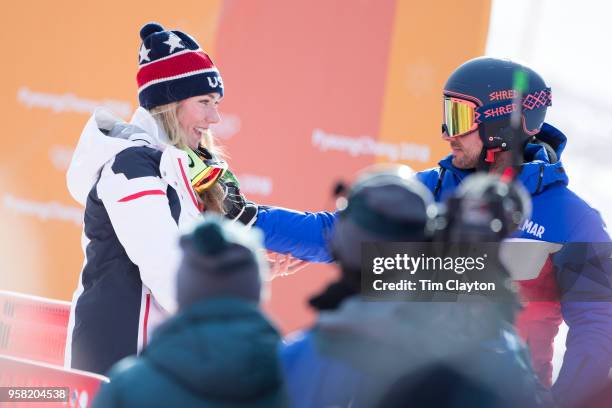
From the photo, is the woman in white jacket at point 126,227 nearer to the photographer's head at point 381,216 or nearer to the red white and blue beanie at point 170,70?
the red white and blue beanie at point 170,70

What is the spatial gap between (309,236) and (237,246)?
2153 mm

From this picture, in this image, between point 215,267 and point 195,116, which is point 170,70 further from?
point 215,267

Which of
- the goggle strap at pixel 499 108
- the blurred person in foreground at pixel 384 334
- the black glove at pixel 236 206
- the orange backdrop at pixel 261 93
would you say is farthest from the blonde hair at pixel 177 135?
the orange backdrop at pixel 261 93

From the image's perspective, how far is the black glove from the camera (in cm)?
375

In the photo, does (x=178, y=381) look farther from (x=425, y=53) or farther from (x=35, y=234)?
(x=35, y=234)

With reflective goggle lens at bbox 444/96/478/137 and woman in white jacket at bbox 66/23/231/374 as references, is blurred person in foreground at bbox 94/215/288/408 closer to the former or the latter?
woman in white jacket at bbox 66/23/231/374

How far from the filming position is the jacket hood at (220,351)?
173 cm

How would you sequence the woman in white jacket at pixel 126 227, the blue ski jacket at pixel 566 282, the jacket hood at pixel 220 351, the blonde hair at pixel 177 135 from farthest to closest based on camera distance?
the blonde hair at pixel 177 135
the blue ski jacket at pixel 566 282
the woman in white jacket at pixel 126 227
the jacket hood at pixel 220 351

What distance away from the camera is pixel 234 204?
379 cm

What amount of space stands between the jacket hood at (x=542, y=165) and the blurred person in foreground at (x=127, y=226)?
1117 mm

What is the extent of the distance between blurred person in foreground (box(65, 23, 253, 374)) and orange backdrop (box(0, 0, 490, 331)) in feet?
8.60

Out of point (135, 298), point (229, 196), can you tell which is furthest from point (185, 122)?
point (135, 298)

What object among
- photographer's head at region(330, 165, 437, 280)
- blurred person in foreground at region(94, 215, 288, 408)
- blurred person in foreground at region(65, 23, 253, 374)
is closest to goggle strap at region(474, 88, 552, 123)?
blurred person in foreground at region(65, 23, 253, 374)

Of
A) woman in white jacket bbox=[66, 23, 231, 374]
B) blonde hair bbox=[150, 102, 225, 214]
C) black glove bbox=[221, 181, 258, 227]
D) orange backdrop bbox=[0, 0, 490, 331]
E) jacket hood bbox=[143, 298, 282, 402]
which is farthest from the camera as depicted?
orange backdrop bbox=[0, 0, 490, 331]
